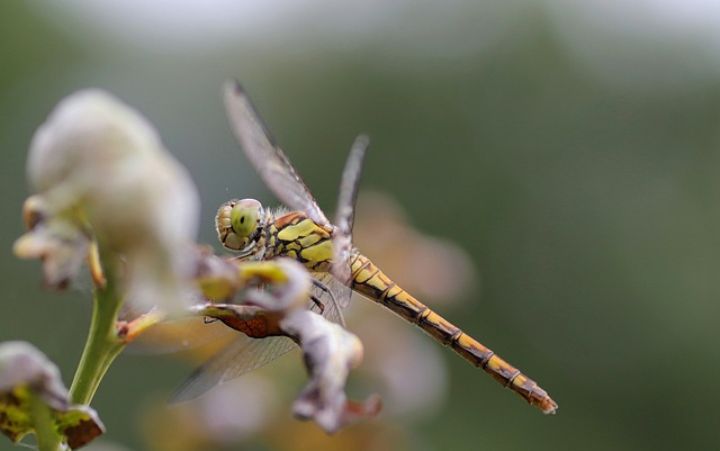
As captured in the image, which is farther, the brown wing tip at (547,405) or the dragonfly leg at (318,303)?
the brown wing tip at (547,405)

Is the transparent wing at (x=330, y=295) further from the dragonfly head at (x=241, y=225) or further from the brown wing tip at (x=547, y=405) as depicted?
the brown wing tip at (x=547, y=405)

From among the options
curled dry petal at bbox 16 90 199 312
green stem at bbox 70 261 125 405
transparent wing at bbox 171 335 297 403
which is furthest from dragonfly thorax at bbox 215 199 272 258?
curled dry petal at bbox 16 90 199 312

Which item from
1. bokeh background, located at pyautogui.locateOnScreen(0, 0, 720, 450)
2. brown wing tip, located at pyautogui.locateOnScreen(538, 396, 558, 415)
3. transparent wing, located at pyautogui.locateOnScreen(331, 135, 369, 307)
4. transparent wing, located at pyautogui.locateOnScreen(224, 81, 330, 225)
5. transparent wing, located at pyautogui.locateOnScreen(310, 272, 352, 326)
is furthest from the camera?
bokeh background, located at pyautogui.locateOnScreen(0, 0, 720, 450)

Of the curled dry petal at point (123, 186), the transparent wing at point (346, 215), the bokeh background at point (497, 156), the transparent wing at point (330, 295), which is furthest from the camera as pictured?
the bokeh background at point (497, 156)

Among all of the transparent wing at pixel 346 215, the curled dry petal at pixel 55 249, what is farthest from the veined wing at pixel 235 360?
the curled dry petal at pixel 55 249

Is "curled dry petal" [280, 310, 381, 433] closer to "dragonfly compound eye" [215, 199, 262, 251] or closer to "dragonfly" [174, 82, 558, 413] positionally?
"dragonfly" [174, 82, 558, 413]

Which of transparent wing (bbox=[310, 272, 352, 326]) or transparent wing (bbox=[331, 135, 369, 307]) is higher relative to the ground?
transparent wing (bbox=[331, 135, 369, 307])

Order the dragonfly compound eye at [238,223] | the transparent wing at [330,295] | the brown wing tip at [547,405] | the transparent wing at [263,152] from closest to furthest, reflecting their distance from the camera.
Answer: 1. the transparent wing at [263,152]
2. the transparent wing at [330,295]
3. the dragonfly compound eye at [238,223]
4. the brown wing tip at [547,405]
